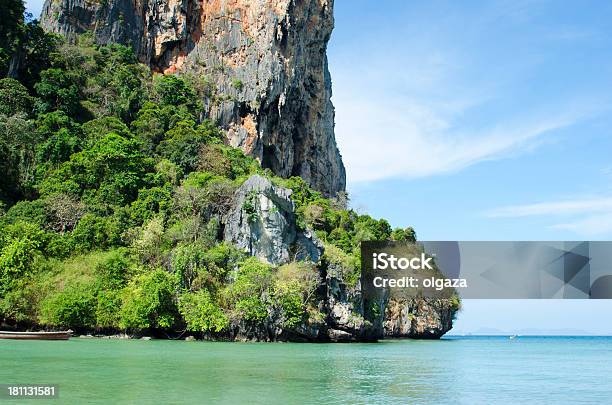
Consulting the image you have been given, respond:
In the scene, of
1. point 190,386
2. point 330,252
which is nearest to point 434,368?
point 190,386

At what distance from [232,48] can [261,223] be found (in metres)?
29.2

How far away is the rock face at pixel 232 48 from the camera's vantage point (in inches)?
2141

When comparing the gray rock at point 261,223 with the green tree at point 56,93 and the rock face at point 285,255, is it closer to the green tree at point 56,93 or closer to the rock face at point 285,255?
the rock face at point 285,255

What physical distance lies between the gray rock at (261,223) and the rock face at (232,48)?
20800 mm

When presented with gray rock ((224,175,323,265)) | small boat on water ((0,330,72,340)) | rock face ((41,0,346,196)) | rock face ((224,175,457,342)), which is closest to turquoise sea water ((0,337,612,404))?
small boat on water ((0,330,72,340))

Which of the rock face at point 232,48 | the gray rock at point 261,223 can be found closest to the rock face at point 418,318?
the gray rock at point 261,223

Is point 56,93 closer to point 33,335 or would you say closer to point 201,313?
point 201,313

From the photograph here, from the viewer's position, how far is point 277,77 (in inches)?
2179

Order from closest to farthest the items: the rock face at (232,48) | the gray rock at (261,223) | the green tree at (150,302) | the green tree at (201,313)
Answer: the green tree at (150,302) < the green tree at (201,313) < the gray rock at (261,223) < the rock face at (232,48)

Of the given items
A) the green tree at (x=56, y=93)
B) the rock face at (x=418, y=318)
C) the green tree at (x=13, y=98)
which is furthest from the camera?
the rock face at (x=418, y=318)

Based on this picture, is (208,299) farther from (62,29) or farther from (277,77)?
(62,29)

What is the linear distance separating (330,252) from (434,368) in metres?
17.1

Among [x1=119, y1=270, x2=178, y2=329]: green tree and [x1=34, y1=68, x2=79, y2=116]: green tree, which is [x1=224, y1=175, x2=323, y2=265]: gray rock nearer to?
[x1=119, y1=270, x2=178, y2=329]: green tree

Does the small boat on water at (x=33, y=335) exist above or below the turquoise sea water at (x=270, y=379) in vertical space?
above
